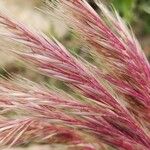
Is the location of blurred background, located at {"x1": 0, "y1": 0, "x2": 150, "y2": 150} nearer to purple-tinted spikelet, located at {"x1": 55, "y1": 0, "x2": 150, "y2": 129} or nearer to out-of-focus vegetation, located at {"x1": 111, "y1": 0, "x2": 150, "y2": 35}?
out-of-focus vegetation, located at {"x1": 111, "y1": 0, "x2": 150, "y2": 35}

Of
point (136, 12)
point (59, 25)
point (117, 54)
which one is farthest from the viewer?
point (136, 12)

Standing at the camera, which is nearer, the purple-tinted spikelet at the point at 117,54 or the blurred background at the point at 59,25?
the purple-tinted spikelet at the point at 117,54

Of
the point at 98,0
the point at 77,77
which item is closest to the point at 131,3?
the point at 98,0

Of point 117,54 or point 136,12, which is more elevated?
point 136,12

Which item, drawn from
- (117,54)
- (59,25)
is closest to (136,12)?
(59,25)

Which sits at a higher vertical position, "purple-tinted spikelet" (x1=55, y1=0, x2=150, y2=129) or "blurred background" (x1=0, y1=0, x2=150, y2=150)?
"blurred background" (x1=0, y1=0, x2=150, y2=150)

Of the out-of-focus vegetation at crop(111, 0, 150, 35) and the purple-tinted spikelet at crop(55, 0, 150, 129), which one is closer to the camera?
the purple-tinted spikelet at crop(55, 0, 150, 129)

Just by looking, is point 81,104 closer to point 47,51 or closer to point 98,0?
point 47,51

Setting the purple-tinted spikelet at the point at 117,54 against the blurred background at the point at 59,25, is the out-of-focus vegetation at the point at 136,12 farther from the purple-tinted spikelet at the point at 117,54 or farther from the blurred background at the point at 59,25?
the purple-tinted spikelet at the point at 117,54

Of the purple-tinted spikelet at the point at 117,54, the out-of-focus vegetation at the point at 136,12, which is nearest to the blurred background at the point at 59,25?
the out-of-focus vegetation at the point at 136,12

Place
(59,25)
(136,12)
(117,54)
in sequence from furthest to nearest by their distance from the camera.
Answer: (136,12) → (59,25) → (117,54)

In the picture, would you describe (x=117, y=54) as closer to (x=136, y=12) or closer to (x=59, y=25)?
(x=59, y=25)

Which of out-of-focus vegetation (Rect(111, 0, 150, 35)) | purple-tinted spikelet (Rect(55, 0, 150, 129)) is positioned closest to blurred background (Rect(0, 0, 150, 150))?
out-of-focus vegetation (Rect(111, 0, 150, 35))
